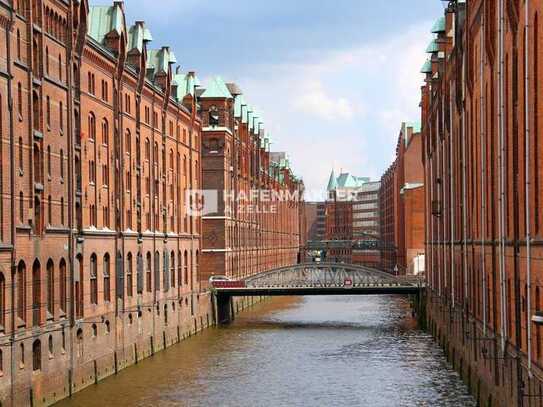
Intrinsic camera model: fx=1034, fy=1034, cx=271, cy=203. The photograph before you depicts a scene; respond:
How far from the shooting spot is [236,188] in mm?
87562

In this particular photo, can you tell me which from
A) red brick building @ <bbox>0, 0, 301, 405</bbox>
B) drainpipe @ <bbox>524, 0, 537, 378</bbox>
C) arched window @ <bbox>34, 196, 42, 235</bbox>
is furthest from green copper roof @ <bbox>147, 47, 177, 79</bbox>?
drainpipe @ <bbox>524, 0, 537, 378</bbox>

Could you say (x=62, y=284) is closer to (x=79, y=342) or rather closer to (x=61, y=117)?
(x=79, y=342)

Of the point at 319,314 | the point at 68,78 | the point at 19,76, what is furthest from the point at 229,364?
the point at 319,314

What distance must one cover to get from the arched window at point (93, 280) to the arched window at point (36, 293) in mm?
7978

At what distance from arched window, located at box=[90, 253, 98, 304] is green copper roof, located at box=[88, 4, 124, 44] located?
38.1 ft

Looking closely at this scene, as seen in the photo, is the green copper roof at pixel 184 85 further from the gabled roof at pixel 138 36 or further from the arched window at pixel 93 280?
the arched window at pixel 93 280

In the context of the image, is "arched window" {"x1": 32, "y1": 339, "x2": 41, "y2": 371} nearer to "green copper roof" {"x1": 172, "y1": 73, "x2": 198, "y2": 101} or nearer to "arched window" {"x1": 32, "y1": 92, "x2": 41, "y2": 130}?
"arched window" {"x1": 32, "y1": 92, "x2": 41, "y2": 130}

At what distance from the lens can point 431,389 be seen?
40.9 metres

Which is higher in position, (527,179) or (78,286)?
(527,179)

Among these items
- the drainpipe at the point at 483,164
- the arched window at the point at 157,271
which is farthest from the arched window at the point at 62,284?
the arched window at the point at 157,271

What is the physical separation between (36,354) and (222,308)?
41082mm

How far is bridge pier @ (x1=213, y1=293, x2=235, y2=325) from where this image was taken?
7346 centimetres

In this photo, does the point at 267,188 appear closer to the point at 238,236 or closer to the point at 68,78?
the point at 238,236

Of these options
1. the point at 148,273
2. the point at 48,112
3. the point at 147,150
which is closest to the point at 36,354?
the point at 48,112
